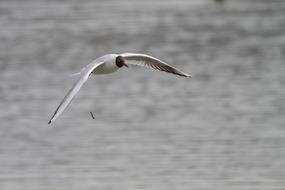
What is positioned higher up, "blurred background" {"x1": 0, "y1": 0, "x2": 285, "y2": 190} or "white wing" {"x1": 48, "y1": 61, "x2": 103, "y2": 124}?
"white wing" {"x1": 48, "y1": 61, "x2": 103, "y2": 124}

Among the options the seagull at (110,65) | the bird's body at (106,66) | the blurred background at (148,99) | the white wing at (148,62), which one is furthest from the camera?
the blurred background at (148,99)

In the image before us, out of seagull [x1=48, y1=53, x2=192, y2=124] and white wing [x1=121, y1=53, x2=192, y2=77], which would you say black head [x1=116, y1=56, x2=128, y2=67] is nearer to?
seagull [x1=48, y1=53, x2=192, y2=124]

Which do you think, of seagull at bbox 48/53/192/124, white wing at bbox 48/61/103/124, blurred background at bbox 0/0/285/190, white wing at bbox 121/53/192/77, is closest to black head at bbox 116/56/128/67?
seagull at bbox 48/53/192/124

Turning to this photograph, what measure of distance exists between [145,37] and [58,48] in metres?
1.28

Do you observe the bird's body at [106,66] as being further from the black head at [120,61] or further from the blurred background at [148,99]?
the blurred background at [148,99]

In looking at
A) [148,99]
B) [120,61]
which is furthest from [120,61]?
[148,99]

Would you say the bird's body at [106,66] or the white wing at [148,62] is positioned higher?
the bird's body at [106,66]

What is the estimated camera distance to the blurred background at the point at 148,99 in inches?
339

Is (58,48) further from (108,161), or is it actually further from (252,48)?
(108,161)

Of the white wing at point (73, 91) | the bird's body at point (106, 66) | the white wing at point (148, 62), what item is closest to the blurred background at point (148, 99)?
the white wing at point (148, 62)

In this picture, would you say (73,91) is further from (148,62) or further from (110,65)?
(148,62)

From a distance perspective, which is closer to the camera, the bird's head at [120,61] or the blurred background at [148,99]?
the bird's head at [120,61]

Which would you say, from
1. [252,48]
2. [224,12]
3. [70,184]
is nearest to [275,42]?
[252,48]

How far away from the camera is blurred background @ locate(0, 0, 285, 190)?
8.62m
